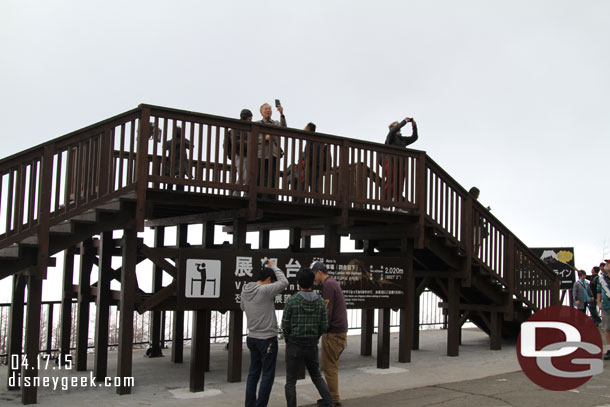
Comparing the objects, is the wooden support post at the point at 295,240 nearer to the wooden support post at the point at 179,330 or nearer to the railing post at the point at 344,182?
the railing post at the point at 344,182

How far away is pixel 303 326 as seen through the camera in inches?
309

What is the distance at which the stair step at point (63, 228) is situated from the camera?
30.7 feet

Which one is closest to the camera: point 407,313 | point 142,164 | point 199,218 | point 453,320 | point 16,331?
point 142,164

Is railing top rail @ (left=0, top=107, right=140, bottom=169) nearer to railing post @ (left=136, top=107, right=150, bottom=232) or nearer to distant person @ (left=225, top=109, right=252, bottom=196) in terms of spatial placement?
railing post @ (left=136, top=107, right=150, bottom=232)

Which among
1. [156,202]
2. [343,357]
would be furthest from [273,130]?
[343,357]

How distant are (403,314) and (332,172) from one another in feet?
11.0

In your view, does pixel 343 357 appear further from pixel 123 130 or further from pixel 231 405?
pixel 123 130

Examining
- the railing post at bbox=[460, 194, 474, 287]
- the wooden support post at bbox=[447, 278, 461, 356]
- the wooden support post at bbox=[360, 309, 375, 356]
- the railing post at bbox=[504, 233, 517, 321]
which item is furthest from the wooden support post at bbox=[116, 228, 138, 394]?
the railing post at bbox=[504, 233, 517, 321]

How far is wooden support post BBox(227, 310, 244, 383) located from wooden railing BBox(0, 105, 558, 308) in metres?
1.82

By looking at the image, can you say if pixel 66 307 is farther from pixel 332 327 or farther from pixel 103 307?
pixel 332 327

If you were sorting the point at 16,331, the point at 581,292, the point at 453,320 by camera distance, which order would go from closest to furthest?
the point at 16,331, the point at 453,320, the point at 581,292

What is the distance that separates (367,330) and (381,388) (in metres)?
3.68

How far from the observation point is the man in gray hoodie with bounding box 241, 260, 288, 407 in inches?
313

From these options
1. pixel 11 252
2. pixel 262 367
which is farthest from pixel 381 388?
pixel 11 252
